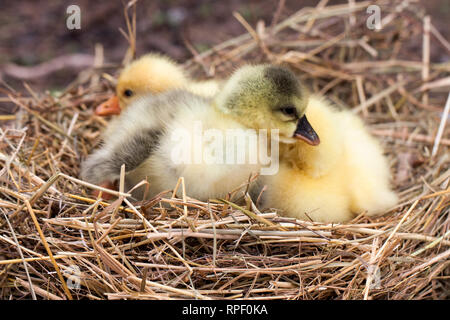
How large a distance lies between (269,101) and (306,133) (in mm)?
151

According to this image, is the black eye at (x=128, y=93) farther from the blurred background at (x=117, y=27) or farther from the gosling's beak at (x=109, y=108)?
the blurred background at (x=117, y=27)

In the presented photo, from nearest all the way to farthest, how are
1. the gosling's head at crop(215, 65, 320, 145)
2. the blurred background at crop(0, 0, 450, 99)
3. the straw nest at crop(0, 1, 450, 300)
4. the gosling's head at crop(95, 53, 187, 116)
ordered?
1. the straw nest at crop(0, 1, 450, 300)
2. the gosling's head at crop(215, 65, 320, 145)
3. the gosling's head at crop(95, 53, 187, 116)
4. the blurred background at crop(0, 0, 450, 99)

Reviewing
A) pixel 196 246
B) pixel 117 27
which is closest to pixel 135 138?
pixel 196 246

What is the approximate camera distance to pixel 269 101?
1401mm

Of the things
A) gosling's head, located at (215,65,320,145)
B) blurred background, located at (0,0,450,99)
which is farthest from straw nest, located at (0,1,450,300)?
blurred background, located at (0,0,450,99)

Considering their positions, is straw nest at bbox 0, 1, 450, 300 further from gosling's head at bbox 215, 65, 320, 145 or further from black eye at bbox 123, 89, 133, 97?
black eye at bbox 123, 89, 133, 97

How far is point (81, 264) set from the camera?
1.24 meters

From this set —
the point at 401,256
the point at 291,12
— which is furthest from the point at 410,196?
the point at 291,12

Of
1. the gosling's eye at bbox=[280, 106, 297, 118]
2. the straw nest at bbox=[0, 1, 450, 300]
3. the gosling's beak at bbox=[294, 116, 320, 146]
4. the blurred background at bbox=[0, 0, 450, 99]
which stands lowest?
the straw nest at bbox=[0, 1, 450, 300]

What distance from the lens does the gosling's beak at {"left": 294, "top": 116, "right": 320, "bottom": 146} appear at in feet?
4.67

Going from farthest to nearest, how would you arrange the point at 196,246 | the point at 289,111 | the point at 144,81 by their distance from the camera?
the point at 144,81
the point at 289,111
the point at 196,246

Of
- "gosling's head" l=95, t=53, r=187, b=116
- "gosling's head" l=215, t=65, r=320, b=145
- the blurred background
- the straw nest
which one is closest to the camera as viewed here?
the straw nest

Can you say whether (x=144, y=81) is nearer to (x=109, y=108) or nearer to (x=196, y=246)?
(x=109, y=108)

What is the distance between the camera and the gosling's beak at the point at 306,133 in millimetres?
1424
